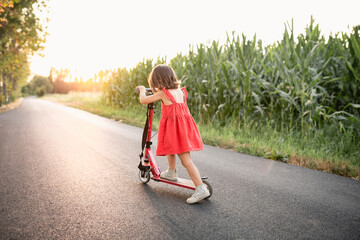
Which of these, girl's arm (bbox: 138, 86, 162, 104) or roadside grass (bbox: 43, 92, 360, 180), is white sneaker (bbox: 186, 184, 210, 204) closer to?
girl's arm (bbox: 138, 86, 162, 104)

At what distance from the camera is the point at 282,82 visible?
21.6 feet

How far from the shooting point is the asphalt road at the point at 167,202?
7.92 ft

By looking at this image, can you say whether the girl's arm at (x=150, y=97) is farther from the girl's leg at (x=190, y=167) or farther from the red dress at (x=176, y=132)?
the girl's leg at (x=190, y=167)

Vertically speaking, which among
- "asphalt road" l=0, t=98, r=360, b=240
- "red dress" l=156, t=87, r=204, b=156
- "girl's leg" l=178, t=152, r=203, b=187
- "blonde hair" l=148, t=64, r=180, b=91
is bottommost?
"asphalt road" l=0, t=98, r=360, b=240

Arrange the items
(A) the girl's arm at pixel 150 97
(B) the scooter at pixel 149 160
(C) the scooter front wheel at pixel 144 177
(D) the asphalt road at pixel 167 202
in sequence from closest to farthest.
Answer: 1. (D) the asphalt road at pixel 167 202
2. (A) the girl's arm at pixel 150 97
3. (B) the scooter at pixel 149 160
4. (C) the scooter front wheel at pixel 144 177

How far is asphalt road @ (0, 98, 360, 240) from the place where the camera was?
95.0 inches

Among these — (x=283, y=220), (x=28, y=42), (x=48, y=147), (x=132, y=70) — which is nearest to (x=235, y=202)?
(x=283, y=220)

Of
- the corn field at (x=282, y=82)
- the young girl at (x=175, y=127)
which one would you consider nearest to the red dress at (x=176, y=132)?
the young girl at (x=175, y=127)

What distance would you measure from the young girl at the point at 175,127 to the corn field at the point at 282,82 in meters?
3.51

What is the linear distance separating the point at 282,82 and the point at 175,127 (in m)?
4.42

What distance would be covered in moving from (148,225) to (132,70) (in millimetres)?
12060

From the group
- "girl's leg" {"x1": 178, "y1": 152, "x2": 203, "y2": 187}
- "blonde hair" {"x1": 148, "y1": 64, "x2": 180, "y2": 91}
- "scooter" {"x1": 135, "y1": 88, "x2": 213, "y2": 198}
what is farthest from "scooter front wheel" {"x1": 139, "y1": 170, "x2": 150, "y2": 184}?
"blonde hair" {"x1": 148, "y1": 64, "x2": 180, "y2": 91}

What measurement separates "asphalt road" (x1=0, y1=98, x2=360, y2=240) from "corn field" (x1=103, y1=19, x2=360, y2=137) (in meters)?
2.05

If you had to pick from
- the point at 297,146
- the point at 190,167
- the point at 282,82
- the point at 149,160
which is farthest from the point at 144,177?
the point at 282,82
